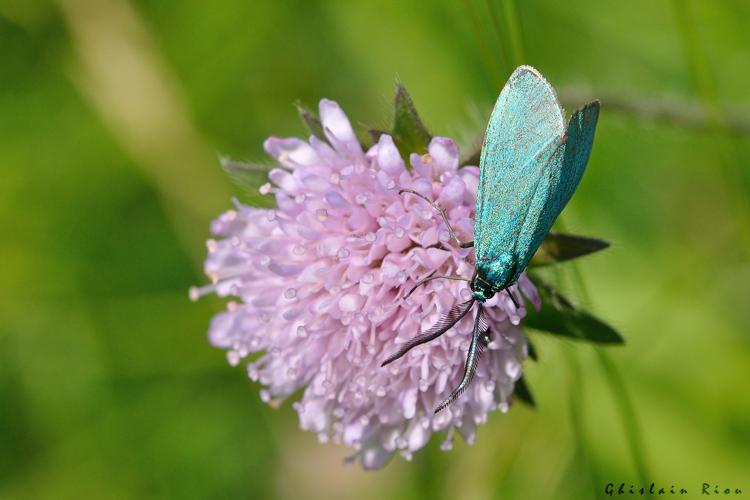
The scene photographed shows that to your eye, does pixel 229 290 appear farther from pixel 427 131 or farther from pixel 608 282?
pixel 608 282

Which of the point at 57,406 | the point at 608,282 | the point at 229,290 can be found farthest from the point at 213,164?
the point at 608,282

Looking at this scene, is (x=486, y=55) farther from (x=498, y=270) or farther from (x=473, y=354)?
(x=473, y=354)

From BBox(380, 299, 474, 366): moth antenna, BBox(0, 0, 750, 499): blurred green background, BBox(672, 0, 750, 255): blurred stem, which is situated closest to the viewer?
BBox(380, 299, 474, 366): moth antenna

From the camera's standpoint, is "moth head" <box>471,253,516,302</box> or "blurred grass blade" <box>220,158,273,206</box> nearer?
"moth head" <box>471,253,516,302</box>

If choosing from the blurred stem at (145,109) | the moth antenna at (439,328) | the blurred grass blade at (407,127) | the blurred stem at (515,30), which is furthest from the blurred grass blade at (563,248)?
the blurred stem at (145,109)

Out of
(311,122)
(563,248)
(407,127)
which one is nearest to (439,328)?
(563,248)

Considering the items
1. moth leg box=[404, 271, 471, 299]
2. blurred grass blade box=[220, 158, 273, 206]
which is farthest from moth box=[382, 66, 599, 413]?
blurred grass blade box=[220, 158, 273, 206]

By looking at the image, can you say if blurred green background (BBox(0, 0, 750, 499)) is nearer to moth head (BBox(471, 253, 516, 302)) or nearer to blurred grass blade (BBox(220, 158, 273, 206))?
blurred grass blade (BBox(220, 158, 273, 206))
